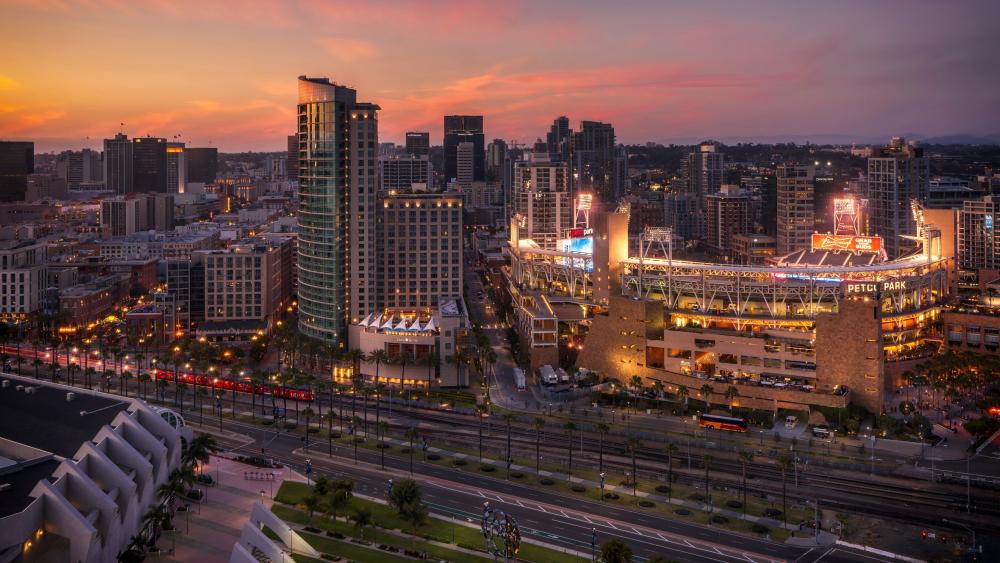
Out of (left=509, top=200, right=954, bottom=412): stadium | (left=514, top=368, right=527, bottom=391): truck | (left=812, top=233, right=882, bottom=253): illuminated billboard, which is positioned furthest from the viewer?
(left=812, top=233, right=882, bottom=253): illuminated billboard

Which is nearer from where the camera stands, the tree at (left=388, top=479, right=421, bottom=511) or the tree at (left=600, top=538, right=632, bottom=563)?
the tree at (left=600, top=538, right=632, bottom=563)

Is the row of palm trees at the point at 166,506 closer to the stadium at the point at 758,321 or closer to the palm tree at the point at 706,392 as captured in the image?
the palm tree at the point at 706,392

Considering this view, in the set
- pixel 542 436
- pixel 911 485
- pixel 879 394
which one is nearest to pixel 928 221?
pixel 879 394

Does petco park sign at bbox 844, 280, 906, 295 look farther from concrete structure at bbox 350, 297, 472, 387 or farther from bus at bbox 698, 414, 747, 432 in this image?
concrete structure at bbox 350, 297, 472, 387

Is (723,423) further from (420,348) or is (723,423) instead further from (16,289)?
(16,289)

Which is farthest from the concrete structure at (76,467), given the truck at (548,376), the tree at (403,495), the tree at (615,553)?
the truck at (548,376)

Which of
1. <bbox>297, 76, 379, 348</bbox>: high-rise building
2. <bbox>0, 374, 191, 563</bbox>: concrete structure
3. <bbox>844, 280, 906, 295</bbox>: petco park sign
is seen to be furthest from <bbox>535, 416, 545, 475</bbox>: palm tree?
<bbox>844, 280, 906, 295</bbox>: petco park sign

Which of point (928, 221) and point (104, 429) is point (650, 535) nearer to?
point (104, 429)
